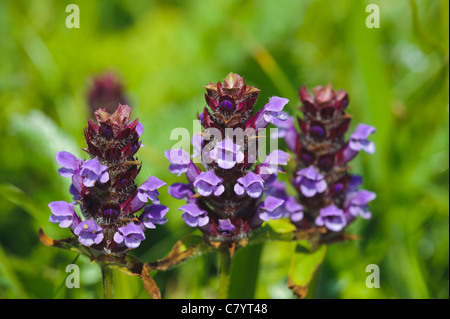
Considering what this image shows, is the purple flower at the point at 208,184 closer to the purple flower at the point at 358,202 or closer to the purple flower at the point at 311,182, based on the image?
the purple flower at the point at 311,182

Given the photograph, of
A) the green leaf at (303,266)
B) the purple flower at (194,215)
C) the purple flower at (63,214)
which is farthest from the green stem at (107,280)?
the green leaf at (303,266)

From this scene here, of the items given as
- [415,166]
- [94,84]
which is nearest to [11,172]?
[94,84]

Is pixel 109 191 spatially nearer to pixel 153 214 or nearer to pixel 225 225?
pixel 153 214

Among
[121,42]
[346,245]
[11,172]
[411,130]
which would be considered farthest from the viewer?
[121,42]

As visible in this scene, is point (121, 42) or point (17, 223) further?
point (121, 42)

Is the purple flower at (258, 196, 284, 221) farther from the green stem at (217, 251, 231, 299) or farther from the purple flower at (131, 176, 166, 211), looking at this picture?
the purple flower at (131, 176, 166, 211)

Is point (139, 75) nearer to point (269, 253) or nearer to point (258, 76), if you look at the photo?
point (258, 76)

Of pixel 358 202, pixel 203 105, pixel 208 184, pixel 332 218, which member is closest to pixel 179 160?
pixel 208 184
